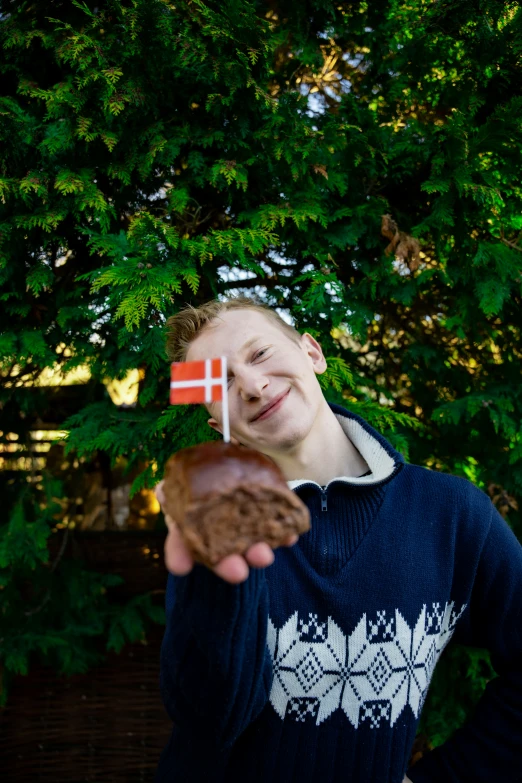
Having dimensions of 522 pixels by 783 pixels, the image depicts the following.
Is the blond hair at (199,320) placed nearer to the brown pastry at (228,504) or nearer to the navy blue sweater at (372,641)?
the navy blue sweater at (372,641)

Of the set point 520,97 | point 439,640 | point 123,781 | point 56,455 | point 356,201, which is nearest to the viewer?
point 439,640

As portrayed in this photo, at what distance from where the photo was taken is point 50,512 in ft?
9.02

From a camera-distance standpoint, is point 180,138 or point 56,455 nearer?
point 180,138

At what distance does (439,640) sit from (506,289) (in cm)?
143

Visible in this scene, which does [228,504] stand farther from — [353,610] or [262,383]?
[353,610]

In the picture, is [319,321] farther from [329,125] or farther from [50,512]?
[50,512]

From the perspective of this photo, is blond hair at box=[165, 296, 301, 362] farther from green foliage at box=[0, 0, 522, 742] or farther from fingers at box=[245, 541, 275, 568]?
fingers at box=[245, 541, 275, 568]

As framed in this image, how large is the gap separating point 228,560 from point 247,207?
176 centimetres

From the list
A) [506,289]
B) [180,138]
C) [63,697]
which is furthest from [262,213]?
[63,697]

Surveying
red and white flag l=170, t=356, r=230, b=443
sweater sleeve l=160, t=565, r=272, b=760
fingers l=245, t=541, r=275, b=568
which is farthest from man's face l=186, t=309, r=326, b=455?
fingers l=245, t=541, r=275, b=568

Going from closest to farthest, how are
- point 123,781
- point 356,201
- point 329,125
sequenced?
point 329,125
point 356,201
point 123,781

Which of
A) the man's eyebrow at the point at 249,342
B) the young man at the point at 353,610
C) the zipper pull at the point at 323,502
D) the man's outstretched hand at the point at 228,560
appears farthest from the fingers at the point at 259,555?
the man's eyebrow at the point at 249,342

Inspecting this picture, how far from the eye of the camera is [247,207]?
8.00 ft

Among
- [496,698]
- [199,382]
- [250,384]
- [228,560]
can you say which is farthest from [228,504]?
[496,698]
